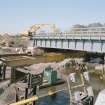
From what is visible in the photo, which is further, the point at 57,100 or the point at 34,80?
the point at 57,100

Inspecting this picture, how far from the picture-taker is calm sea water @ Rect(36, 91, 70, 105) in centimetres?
2498

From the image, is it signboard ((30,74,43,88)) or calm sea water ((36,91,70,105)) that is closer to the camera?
signboard ((30,74,43,88))

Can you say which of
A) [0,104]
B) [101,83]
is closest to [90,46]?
[101,83]

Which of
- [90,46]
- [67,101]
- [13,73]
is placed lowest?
[67,101]

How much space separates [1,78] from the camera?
1321 inches

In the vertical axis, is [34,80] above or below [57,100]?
above

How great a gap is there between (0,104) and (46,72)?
784 centimetres

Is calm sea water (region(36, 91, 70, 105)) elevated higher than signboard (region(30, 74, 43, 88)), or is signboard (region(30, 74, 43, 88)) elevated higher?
signboard (region(30, 74, 43, 88))

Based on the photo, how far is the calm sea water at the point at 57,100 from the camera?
24984 millimetres

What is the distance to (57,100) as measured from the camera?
1019 inches

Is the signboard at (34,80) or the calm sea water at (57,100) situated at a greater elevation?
the signboard at (34,80)

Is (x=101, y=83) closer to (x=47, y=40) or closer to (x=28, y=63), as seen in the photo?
(x=28, y=63)

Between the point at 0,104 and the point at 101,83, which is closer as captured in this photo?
the point at 0,104

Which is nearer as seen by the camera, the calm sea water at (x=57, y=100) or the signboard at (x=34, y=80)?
the signboard at (x=34, y=80)
